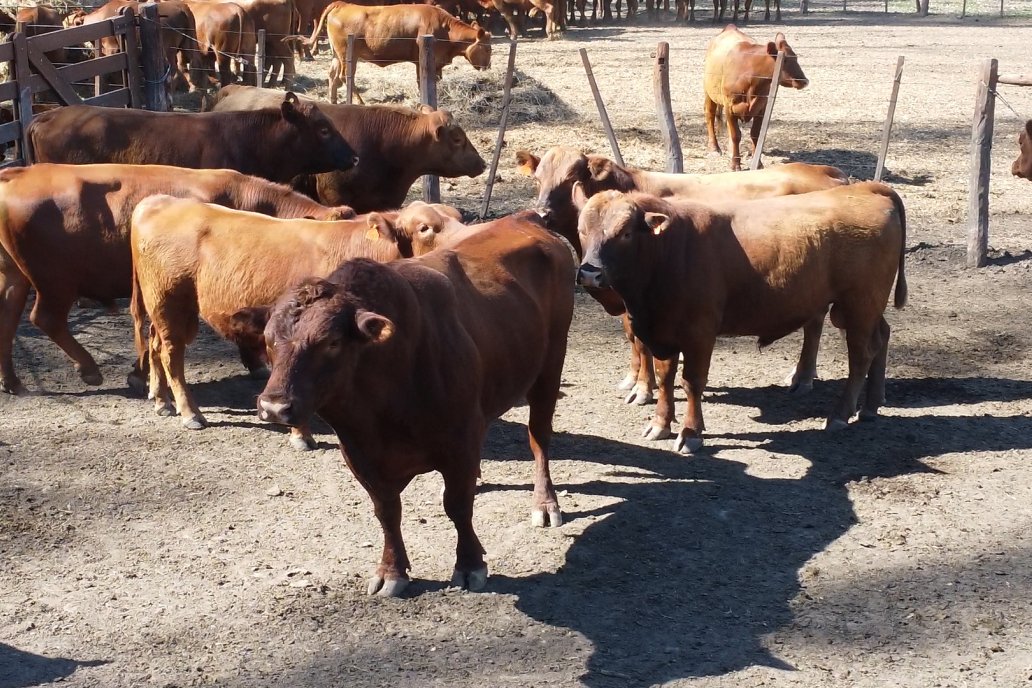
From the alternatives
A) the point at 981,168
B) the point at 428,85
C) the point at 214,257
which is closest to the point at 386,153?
the point at 428,85

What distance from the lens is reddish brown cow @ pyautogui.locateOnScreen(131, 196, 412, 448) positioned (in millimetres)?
6984

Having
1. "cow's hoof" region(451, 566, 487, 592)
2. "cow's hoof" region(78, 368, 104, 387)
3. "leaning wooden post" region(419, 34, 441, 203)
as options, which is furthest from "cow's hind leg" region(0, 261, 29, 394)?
"leaning wooden post" region(419, 34, 441, 203)

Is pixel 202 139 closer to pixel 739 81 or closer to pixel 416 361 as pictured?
pixel 416 361

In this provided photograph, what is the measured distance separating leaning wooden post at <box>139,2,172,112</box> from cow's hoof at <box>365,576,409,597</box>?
8.43 m

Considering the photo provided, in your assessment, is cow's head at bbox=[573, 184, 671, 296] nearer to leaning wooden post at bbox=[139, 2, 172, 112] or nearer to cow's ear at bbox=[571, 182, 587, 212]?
cow's ear at bbox=[571, 182, 587, 212]

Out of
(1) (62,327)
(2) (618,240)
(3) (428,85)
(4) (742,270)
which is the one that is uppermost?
(3) (428,85)

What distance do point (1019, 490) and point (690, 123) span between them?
41.0ft

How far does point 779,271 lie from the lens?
7.44 metres

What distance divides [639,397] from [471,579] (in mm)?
2978

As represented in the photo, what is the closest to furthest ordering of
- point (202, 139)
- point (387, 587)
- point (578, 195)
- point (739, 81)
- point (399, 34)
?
point (387, 587) → point (578, 195) → point (202, 139) → point (739, 81) → point (399, 34)

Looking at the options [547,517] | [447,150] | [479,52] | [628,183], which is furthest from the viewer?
[479,52]

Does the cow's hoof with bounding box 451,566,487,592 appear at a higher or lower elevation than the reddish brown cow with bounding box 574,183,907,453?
lower

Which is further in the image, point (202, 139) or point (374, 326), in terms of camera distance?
point (202, 139)

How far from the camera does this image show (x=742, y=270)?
746 cm
